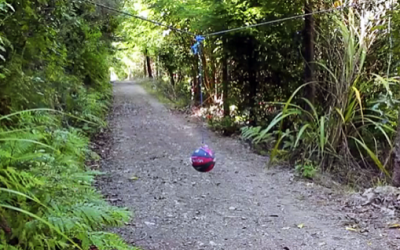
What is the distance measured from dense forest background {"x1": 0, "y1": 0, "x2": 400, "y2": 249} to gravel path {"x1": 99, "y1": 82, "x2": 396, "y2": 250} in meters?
0.39

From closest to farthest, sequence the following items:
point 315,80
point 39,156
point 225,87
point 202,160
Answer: point 39,156
point 202,160
point 315,80
point 225,87

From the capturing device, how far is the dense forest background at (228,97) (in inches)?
79.8

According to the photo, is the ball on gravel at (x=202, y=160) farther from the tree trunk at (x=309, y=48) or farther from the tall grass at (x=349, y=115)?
the tree trunk at (x=309, y=48)

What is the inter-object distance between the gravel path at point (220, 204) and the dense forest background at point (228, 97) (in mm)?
388

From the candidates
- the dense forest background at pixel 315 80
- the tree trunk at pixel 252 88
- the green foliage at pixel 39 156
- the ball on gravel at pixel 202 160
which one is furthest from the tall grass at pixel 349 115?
the green foliage at pixel 39 156

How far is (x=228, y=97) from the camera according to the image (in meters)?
7.72

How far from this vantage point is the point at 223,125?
7.46 m

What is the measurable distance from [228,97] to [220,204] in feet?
13.7

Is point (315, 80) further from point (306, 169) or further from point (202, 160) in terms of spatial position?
point (202, 160)

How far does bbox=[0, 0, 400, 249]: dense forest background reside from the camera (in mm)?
2027

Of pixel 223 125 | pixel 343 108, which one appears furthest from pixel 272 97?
pixel 343 108

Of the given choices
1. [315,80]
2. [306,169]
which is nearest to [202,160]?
[306,169]

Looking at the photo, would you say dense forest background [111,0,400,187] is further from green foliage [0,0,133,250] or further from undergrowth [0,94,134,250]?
undergrowth [0,94,134,250]

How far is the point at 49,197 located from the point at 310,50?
4.33m
